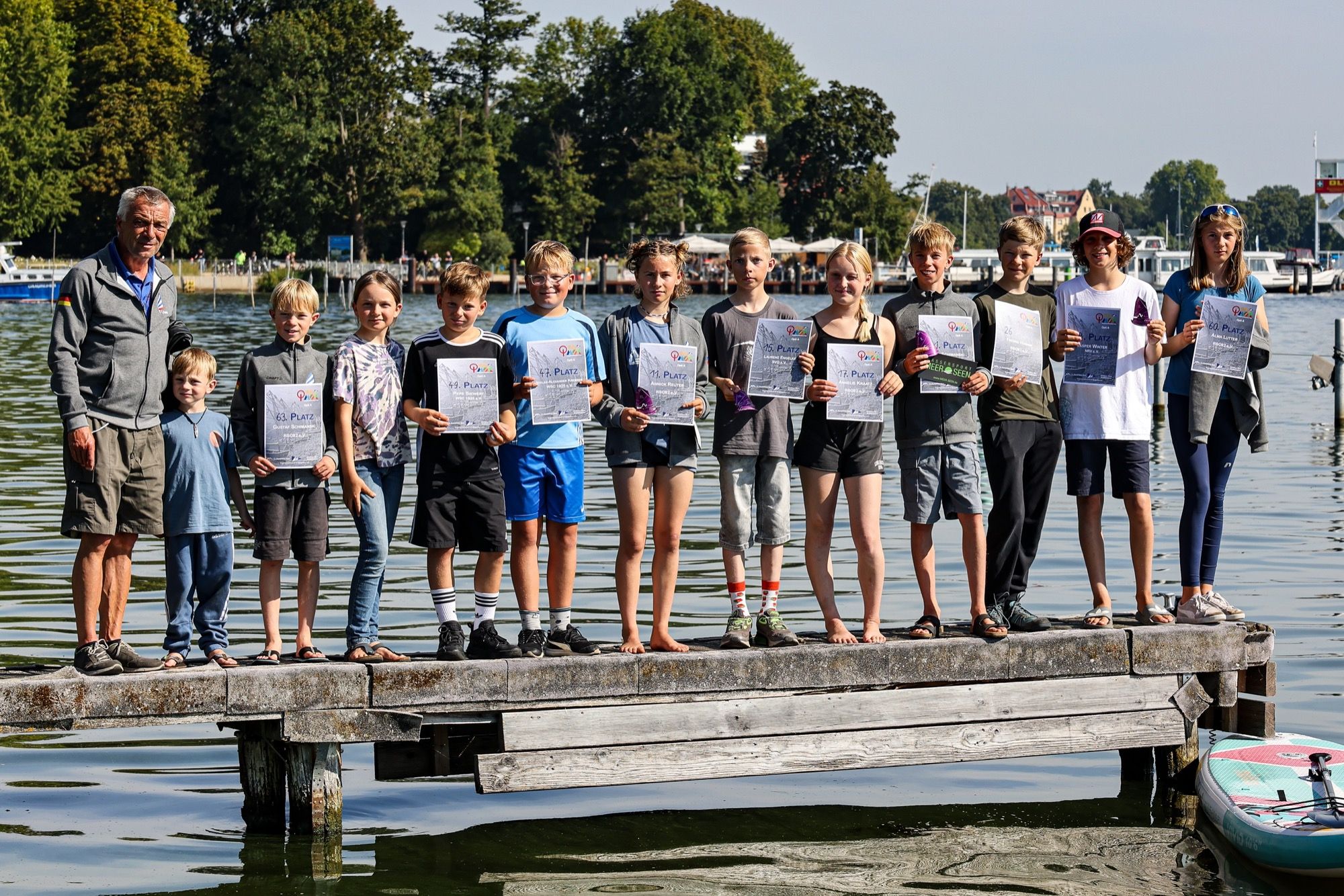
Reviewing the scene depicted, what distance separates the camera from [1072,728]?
27.2 feet

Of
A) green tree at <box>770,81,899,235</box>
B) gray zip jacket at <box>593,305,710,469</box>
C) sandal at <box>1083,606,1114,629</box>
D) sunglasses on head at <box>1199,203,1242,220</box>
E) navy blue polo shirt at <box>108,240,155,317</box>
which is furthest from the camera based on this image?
green tree at <box>770,81,899,235</box>

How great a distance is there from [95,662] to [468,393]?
6.41 feet

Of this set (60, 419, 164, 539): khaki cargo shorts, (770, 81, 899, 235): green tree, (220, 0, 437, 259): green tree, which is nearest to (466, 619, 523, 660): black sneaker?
(60, 419, 164, 539): khaki cargo shorts

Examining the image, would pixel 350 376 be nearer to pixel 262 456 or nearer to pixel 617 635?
pixel 262 456

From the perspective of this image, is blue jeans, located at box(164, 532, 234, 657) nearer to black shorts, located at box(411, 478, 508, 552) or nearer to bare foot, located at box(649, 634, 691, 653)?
black shorts, located at box(411, 478, 508, 552)

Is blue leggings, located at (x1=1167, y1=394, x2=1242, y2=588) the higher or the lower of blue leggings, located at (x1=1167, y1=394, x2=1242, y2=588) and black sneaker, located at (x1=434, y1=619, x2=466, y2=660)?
the higher

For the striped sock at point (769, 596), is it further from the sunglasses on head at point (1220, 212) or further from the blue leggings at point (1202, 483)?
the sunglasses on head at point (1220, 212)

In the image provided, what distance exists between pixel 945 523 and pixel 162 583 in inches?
329

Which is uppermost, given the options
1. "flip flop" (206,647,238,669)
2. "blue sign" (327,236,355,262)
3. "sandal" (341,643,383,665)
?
"blue sign" (327,236,355,262)

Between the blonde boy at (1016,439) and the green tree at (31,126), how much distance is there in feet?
245

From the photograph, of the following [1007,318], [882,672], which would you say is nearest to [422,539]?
[882,672]

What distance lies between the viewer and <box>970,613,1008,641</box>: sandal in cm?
823

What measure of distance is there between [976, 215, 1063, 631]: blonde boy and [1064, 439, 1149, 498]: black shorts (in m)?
0.12

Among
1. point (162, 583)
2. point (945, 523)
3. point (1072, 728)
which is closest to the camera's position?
point (1072, 728)
